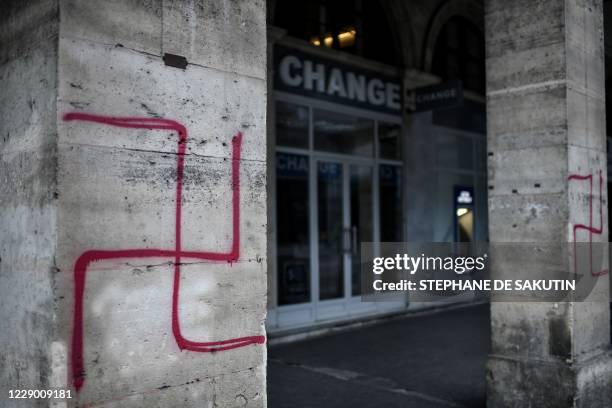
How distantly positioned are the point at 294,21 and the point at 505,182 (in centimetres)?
475

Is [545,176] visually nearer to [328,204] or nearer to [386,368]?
[386,368]

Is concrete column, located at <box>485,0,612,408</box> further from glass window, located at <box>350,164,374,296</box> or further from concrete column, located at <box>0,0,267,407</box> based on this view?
glass window, located at <box>350,164,374,296</box>

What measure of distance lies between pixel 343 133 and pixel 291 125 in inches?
45.8

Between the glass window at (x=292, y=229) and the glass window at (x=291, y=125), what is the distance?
0.20m

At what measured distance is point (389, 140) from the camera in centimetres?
1034

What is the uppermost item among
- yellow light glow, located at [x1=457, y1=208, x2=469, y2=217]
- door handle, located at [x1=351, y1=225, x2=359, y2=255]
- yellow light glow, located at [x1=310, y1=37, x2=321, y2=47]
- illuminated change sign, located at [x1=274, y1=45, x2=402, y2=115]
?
yellow light glow, located at [x1=310, y1=37, x2=321, y2=47]

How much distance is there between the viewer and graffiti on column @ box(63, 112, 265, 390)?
2512 mm

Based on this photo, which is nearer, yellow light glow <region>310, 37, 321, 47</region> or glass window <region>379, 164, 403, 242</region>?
yellow light glow <region>310, 37, 321, 47</region>

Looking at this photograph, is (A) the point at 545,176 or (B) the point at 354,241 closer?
(A) the point at 545,176

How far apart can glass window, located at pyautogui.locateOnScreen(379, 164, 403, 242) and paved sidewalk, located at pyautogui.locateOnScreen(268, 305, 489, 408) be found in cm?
162

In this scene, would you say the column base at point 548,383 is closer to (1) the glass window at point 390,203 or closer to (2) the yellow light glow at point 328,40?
(1) the glass window at point 390,203

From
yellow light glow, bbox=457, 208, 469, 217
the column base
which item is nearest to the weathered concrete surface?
the column base

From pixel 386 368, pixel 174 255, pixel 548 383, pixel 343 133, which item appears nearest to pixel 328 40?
pixel 343 133

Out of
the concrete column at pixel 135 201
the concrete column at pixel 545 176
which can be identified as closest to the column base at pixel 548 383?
the concrete column at pixel 545 176
